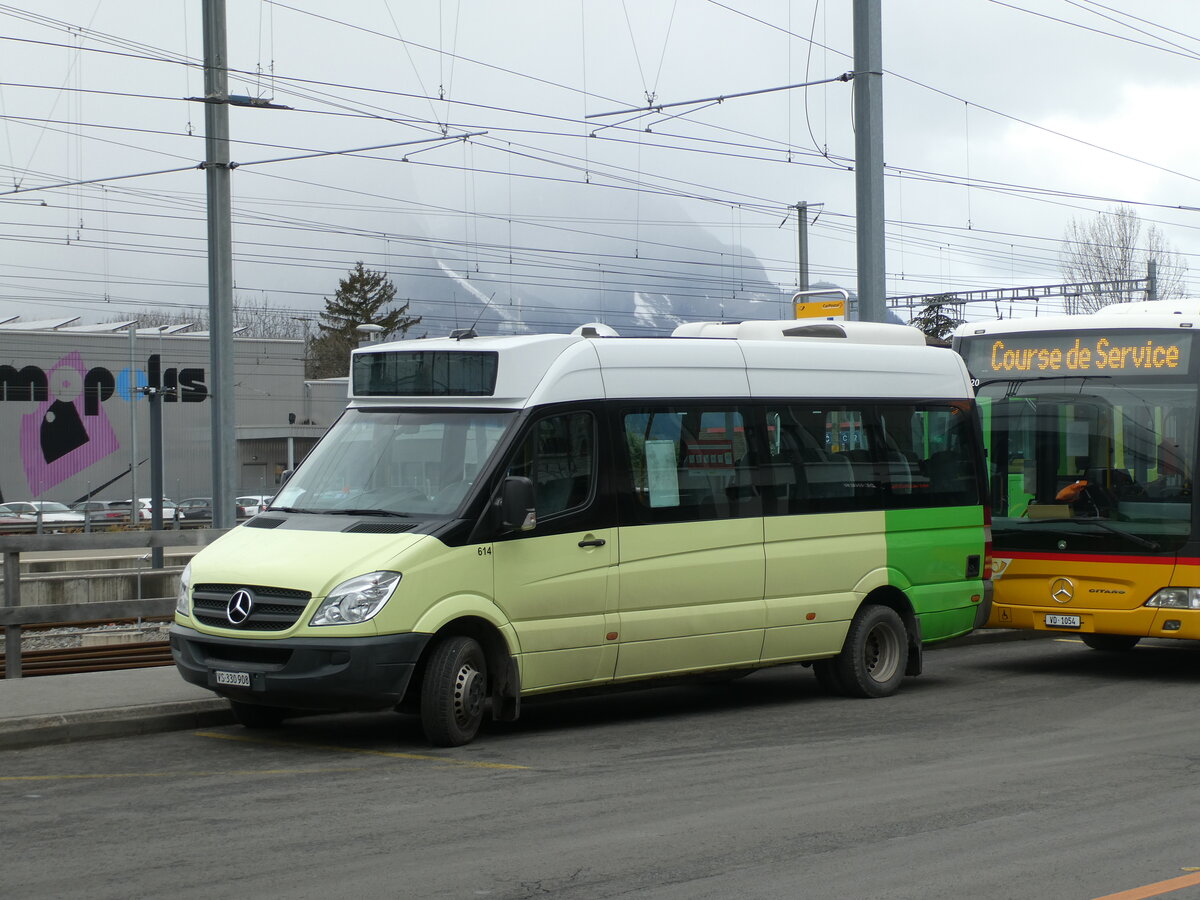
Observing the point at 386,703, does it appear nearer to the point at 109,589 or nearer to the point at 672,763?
the point at 672,763

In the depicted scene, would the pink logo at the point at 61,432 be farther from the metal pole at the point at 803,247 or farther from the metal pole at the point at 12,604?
the metal pole at the point at 12,604

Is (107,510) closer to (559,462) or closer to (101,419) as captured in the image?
(101,419)

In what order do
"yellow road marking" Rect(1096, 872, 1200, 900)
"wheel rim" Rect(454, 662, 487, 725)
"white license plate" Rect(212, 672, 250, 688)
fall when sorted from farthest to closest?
"wheel rim" Rect(454, 662, 487, 725), "white license plate" Rect(212, 672, 250, 688), "yellow road marking" Rect(1096, 872, 1200, 900)

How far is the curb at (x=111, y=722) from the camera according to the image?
32.1 ft

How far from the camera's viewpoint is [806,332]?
12438 mm

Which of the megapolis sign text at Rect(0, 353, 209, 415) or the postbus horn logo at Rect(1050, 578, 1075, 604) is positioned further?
the megapolis sign text at Rect(0, 353, 209, 415)

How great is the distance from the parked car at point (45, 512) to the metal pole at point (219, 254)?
3487 centimetres

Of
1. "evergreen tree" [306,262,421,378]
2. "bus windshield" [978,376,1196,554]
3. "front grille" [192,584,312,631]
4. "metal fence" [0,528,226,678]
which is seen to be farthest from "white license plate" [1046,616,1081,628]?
"evergreen tree" [306,262,421,378]

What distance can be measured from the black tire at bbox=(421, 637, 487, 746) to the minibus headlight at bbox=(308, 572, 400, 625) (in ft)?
1.84

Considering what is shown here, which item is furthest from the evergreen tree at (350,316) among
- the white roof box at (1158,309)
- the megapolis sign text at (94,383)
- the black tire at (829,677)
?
the black tire at (829,677)

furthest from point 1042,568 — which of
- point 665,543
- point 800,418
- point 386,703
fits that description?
point 386,703

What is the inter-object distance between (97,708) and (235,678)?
60.9 inches

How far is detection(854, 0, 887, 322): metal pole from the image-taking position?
1728 centimetres

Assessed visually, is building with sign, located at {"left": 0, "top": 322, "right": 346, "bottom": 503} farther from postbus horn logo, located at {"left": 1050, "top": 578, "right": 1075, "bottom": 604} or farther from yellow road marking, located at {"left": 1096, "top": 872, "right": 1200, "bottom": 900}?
yellow road marking, located at {"left": 1096, "top": 872, "right": 1200, "bottom": 900}
